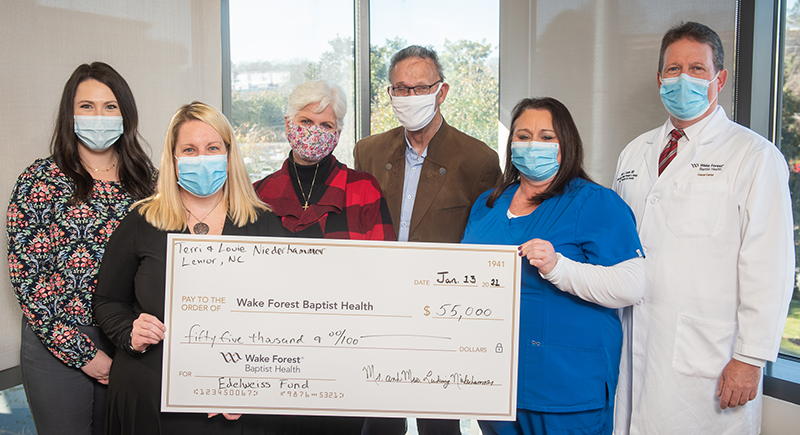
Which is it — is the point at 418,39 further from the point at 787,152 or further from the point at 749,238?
the point at 749,238

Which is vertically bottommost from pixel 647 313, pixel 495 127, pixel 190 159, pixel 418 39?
pixel 647 313

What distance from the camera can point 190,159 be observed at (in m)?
1.42

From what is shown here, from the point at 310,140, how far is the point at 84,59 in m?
1.47

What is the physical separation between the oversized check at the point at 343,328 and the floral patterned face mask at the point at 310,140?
44 cm

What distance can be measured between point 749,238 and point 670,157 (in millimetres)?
379

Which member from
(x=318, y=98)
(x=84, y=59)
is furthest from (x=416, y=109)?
(x=84, y=59)

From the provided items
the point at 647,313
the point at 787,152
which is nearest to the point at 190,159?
the point at 647,313

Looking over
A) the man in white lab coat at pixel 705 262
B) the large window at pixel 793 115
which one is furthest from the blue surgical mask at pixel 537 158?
the large window at pixel 793 115

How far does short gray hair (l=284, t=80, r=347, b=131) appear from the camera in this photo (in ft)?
5.52

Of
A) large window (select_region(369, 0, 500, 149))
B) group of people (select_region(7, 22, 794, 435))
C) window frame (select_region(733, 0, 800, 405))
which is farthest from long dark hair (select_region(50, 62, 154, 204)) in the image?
window frame (select_region(733, 0, 800, 405))

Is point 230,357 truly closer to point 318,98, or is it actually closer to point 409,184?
point 318,98

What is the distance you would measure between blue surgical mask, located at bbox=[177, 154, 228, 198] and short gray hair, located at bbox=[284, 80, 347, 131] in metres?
0.35

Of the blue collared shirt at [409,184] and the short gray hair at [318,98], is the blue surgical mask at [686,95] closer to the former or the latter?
the blue collared shirt at [409,184]

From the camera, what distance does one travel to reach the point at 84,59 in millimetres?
2355
